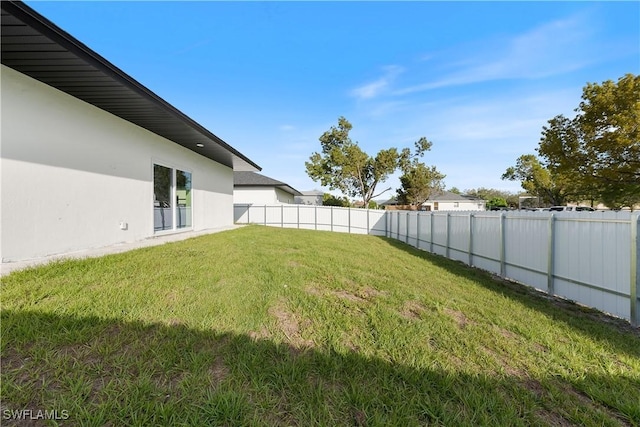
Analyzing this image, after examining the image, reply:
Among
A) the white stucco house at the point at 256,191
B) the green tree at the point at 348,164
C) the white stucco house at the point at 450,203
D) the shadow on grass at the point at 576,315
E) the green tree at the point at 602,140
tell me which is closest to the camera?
the shadow on grass at the point at 576,315

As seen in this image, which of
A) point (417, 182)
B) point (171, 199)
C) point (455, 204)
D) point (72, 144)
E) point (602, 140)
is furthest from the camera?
point (455, 204)

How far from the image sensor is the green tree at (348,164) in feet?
92.3

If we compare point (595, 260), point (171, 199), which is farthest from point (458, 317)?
point (171, 199)

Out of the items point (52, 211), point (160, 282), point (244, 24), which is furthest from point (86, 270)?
point (244, 24)

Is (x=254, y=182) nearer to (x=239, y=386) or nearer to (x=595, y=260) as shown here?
(x=595, y=260)

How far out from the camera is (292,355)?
87.7 inches

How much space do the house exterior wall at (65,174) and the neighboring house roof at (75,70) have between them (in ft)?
1.04

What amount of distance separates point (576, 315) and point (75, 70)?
27.3 ft

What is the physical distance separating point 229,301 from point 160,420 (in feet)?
5.38

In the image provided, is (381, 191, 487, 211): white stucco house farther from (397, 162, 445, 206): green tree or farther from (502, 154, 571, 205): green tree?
(397, 162, 445, 206): green tree

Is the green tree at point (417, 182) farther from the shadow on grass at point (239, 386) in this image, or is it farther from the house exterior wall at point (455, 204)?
the shadow on grass at point (239, 386)

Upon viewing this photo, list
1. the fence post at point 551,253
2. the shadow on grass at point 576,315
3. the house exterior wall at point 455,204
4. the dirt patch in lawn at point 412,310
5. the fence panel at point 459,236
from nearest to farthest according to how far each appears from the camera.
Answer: the shadow on grass at point 576,315 → the dirt patch in lawn at point 412,310 → the fence post at point 551,253 → the fence panel at point 459,236 → the house exterior wall at point 455,204

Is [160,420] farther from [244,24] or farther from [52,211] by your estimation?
[244,24]

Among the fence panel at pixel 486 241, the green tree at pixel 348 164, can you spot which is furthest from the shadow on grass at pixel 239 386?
the green tree at pixel 348 164
